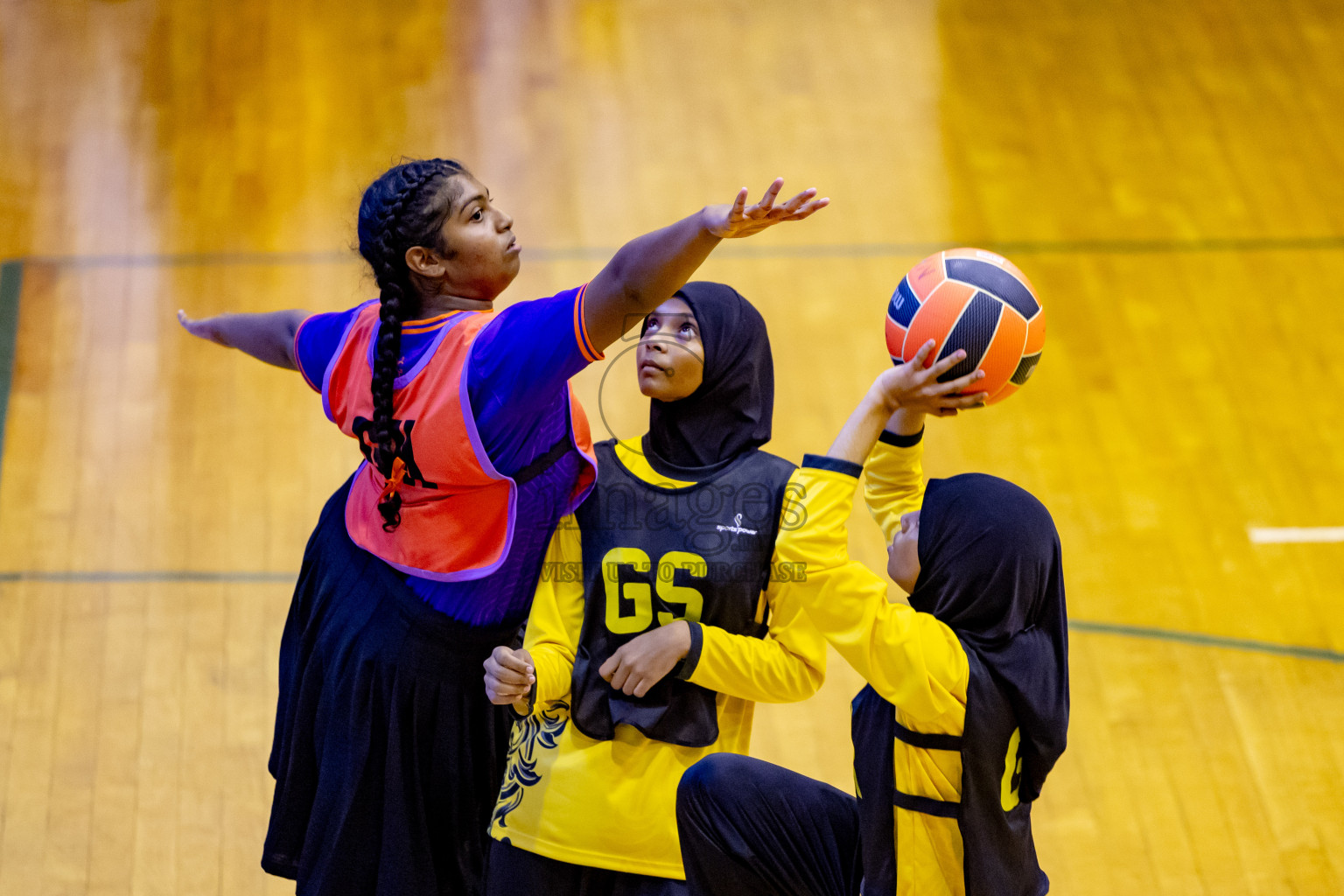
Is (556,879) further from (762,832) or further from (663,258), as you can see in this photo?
(663,258)

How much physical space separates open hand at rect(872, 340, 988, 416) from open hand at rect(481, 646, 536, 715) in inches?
24.6

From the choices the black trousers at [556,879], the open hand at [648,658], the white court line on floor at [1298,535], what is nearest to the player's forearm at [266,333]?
the open hand at [648,658]

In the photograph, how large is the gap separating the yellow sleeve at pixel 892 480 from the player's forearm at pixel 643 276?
488 millimetres

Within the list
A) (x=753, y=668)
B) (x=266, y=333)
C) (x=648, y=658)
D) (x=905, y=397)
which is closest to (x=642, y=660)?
(x=648, y=658)

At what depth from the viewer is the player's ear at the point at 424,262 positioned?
195cm

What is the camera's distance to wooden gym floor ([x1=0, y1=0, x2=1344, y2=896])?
3.02 metres

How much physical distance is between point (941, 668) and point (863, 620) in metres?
0.12

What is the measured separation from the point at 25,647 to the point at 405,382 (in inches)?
75.6

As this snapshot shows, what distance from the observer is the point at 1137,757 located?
3.04 meters

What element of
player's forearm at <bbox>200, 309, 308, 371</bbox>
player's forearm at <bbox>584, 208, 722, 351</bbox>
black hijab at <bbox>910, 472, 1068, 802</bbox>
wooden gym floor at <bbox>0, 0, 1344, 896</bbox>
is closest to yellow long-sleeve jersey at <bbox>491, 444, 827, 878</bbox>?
black hijab at <bbox>910, 472, 1068, 802</bbox>

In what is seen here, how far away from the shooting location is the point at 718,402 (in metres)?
2.06

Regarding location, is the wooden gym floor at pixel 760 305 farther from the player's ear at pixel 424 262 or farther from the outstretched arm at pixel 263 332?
the player's ear at pixel 424 262

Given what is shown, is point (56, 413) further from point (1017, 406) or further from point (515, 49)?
point (1017, 406)

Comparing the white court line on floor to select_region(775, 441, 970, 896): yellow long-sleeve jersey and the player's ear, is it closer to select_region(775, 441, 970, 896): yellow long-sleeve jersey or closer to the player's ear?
select_region(775, 441, 970, 896): yellow long-sleeve jersey
